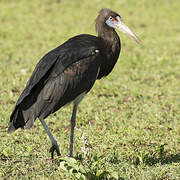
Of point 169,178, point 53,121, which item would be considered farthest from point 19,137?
point 169,178

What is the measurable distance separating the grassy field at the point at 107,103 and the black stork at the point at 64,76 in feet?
1.81

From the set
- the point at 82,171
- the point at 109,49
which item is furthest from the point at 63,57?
the point at 82,171

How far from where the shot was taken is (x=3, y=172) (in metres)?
4.22

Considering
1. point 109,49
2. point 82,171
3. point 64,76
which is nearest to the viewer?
point 82,171

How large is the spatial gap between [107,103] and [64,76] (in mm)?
2228

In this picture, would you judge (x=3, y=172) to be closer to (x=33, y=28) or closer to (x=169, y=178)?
(x=169, y=178)

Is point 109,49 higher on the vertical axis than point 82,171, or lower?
higher

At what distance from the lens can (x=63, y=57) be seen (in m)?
4.54

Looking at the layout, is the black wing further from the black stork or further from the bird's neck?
the bird's neck

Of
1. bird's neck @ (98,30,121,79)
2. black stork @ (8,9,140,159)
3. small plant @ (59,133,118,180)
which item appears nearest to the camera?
small plant @ (59,133,118,180)

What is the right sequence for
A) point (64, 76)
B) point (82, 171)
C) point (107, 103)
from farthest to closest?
point (107, 103)
point (64, 76)
point (82, 171)

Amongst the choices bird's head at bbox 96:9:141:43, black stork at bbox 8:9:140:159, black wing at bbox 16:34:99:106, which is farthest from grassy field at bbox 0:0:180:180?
bird's head at bbox 96:9:141:43

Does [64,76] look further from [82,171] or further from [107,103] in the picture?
[107,103]

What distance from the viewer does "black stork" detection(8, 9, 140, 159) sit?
171 inches
